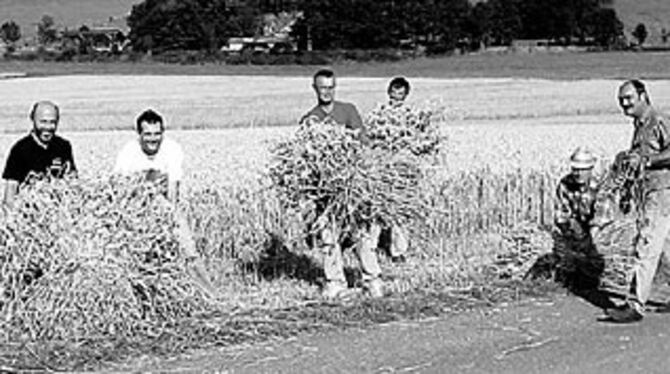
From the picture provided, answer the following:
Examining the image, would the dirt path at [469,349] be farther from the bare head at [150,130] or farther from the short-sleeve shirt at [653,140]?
the bare head at [150,130]

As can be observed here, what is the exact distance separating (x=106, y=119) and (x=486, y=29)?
68731mm

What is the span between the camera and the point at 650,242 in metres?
10.8

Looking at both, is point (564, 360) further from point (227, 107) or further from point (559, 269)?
point (227, 107)

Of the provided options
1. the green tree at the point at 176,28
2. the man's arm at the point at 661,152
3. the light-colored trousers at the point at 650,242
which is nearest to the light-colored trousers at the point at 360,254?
the light-colored trousers at the point at 650,242

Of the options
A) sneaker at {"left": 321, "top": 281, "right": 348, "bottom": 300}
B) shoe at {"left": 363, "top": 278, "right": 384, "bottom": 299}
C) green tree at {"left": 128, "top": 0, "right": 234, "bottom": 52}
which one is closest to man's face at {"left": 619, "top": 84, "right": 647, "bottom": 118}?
shoe at {"left": 363, "top": 278, "right": 384, "bottom": 299}

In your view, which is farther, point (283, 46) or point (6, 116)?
point (283, 46)

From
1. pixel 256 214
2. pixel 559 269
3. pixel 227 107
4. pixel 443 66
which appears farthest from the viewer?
pixel 443 66

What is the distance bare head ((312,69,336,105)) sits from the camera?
38.7 ft

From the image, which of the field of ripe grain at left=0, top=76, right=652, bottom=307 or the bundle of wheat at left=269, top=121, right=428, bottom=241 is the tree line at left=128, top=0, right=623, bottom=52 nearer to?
the field of ripe grain at left=0, top=76, right=652, bottom=307

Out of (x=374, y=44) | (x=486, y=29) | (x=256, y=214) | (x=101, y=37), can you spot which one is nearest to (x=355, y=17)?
(x=374, y=44)

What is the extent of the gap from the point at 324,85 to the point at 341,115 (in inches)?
13.4

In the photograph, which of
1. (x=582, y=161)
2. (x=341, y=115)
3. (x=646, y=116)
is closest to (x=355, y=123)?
(x=341, y=115)

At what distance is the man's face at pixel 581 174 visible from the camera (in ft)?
39.6

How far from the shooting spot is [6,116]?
136 ft
